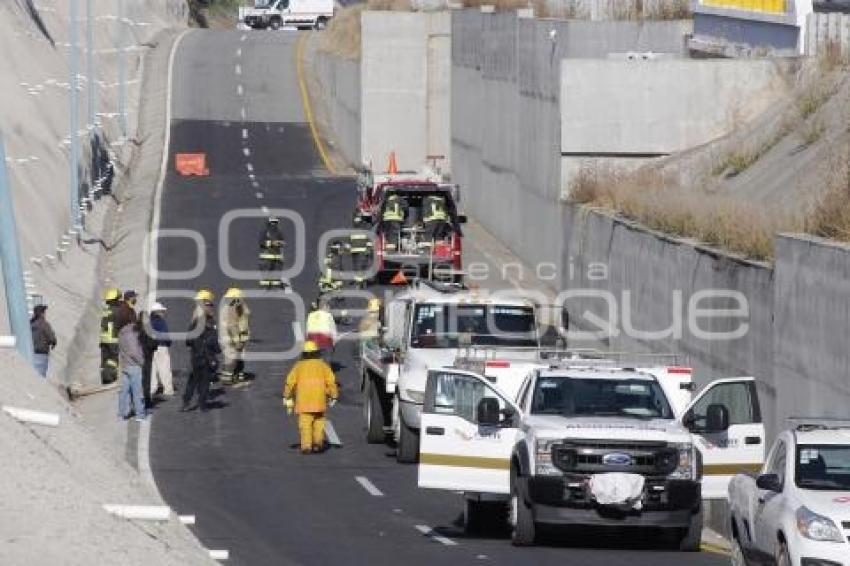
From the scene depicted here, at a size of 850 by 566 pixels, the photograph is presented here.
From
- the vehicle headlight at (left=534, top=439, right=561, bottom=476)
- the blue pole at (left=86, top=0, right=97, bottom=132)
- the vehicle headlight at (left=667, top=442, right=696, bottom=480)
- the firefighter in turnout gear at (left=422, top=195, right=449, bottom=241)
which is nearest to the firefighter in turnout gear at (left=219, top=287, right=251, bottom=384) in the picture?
the firefighter in turnout gear at (left=422, top=195, right=449, bottom=241)

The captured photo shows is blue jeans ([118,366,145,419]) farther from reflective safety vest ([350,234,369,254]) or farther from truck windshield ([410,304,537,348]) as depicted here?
reflective safety vest ([350,234,369,254])

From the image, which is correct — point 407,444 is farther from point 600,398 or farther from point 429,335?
point 600,398

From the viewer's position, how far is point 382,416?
33.8 metres

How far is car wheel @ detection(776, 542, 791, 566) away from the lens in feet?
58.4

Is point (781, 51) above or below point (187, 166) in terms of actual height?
above

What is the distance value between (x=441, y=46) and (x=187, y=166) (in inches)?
418

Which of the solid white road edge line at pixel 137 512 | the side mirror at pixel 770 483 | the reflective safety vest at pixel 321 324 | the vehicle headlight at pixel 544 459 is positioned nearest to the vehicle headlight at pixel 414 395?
the reflective safety vest at pixel 321 324

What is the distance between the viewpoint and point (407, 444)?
1252 inches

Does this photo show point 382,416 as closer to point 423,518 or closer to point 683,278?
point 683,278

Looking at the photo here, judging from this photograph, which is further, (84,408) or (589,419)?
(84,408)

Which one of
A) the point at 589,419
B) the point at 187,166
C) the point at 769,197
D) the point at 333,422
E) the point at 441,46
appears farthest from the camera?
the point at 441,46

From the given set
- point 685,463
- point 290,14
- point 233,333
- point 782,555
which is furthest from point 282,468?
point 290,14

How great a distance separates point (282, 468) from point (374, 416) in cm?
296

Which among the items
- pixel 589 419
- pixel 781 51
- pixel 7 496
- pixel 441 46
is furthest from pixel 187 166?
pixel 7 496
